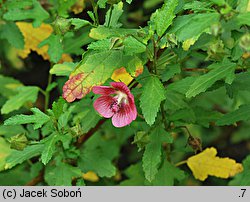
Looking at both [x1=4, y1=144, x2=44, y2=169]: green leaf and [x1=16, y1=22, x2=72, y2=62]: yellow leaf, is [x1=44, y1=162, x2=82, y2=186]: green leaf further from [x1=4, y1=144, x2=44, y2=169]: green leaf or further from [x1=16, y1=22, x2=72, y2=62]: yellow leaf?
[x1=16, y1=22, x2=72, y2=62]: yellow leaf

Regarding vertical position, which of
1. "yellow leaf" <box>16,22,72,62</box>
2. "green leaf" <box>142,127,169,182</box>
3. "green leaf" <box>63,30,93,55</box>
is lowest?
"green leaf" <box>142,127,169,182</box>

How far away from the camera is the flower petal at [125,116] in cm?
189

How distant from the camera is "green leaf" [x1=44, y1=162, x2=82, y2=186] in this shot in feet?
7.36

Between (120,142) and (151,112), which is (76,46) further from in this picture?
(151,112)

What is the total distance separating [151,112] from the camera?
5.64 ft

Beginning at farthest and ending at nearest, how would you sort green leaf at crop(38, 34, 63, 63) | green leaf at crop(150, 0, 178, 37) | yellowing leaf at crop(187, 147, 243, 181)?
yellowing leaf at crop(187, 147, 243, 181), green leaf at crop(38, 34, 63, 63), green leaf at crop(150, 0, 178, 37)

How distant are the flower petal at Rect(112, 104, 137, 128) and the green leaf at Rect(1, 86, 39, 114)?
76cm

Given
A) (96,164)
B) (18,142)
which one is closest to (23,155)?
(18,142)

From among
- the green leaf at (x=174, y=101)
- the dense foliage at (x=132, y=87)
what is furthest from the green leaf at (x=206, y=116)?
the green leaf at (x=174, y=101)

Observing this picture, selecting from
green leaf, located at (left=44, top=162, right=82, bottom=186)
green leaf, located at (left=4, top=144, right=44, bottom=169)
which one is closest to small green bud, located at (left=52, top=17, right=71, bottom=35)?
green leaf, located at (left=4, top=144, right=44, bottom=169)

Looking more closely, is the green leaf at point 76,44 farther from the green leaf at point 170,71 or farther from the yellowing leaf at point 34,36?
the green leaf at point 170,71

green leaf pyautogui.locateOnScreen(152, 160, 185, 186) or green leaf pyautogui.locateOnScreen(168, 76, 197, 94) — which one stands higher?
green leaf pyautogui.locateOnScreen(168, 76, 197, 94)

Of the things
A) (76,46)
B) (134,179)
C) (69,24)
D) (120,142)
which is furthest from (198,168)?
(69,24)

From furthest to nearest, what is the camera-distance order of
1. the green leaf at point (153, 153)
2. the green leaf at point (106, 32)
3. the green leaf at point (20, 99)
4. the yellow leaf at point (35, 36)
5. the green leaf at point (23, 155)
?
the yellow leaf at point (35, 36) < the green leaf at point (20, 99) < the green leaf at point (23, 155) < the green leaf at point (153, 153) < the green leaf at point (106, 32)
